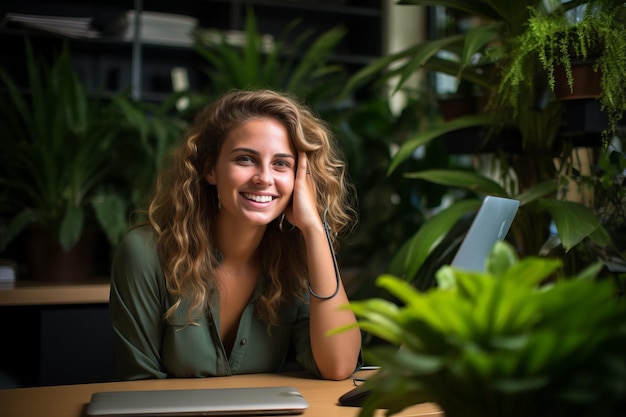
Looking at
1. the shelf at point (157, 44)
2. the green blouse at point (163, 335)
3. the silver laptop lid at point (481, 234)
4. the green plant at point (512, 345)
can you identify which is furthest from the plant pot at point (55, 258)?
the green plant at point (512, 345)

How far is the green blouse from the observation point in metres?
1.71

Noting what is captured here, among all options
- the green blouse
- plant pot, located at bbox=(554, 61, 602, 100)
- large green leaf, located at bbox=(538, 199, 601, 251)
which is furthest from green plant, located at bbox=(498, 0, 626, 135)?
the green blouse

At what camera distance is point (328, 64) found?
14.0 ft

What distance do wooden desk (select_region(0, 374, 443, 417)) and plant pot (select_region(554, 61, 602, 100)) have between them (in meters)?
0.89

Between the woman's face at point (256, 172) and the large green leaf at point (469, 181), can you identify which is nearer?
the woman's face at point (256, 172)

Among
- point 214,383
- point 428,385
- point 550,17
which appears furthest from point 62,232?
point 428,385

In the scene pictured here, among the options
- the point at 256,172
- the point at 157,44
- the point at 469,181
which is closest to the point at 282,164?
the point at 256,172

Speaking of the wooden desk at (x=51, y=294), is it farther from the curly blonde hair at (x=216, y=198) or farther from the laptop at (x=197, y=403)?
the laptop at (x=197, y=403)

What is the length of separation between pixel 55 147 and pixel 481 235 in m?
2.03

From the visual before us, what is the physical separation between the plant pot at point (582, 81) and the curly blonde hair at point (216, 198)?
0.59 meters

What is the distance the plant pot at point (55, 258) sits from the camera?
2891mm

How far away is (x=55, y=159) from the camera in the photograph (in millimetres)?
2871

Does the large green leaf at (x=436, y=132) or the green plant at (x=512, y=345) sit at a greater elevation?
the large green leaf at (x=436, y=132)

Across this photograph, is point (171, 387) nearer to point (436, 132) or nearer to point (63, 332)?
point (436, 132)
